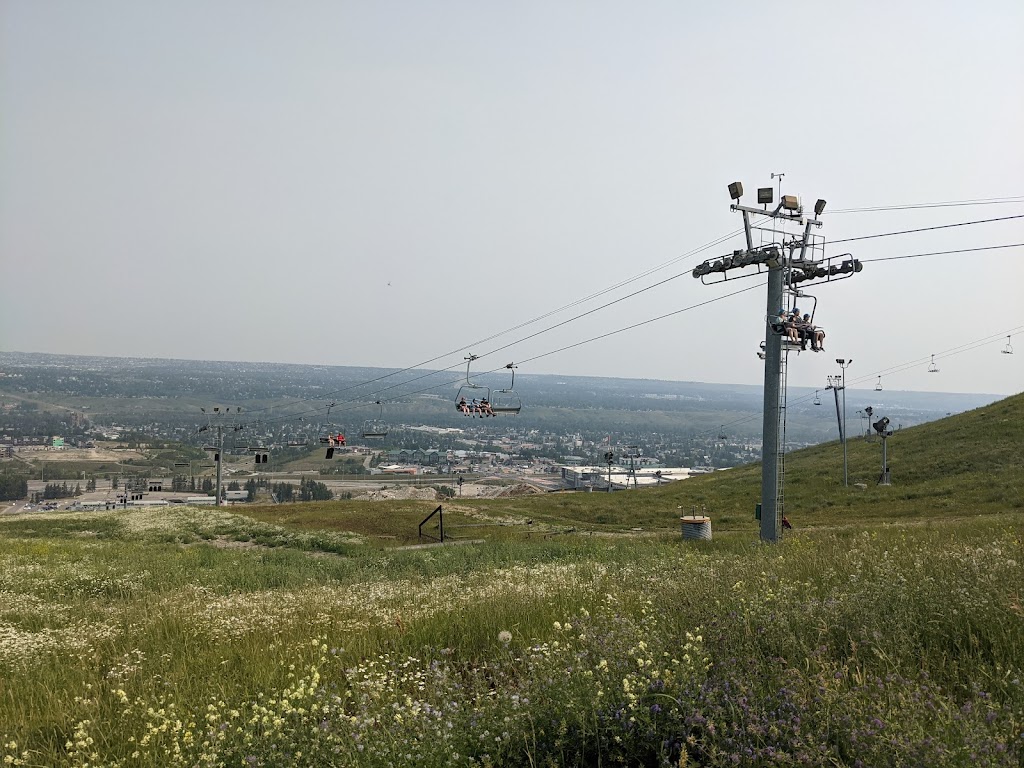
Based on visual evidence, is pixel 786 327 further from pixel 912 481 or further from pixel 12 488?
pixel 12 488

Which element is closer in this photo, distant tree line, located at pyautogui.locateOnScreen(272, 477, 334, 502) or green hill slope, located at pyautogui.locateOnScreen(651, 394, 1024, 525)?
green hill slope, located at pyautogui.locateOnScreen(651, 394, 1024, 525)

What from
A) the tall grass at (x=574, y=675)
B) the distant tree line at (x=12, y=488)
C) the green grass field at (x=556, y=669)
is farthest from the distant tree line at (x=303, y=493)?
the tall grass at (x=574, y=675)

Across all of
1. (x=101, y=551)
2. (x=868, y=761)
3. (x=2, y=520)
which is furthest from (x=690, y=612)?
(x=2, y=520)

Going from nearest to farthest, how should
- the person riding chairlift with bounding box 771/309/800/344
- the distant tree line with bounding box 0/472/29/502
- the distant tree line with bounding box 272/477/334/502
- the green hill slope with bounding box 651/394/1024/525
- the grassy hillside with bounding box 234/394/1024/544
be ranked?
1. the person riding chairlift with bounding box 771/309/800/344
2. the green hill slope with bounding box 651/394/1024/525
3. the grassy hillside with bounding box 234/394/1024/544
4. the distant tree line with bounding box 272/477/334/502
5. the distant tree line with bounding box 0/472/29/502

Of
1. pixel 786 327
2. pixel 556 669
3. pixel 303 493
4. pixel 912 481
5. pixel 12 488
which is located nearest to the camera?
pixel 556 669

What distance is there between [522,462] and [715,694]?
190585 millimetres

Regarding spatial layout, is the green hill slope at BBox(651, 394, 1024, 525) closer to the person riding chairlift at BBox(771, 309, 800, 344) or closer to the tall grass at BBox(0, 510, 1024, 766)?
the person riding chairlift at BBox(771, 309, 800, 344)

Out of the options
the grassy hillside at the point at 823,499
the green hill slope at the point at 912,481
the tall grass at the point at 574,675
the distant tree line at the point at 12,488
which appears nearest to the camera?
the tall grass at the point at 574,675

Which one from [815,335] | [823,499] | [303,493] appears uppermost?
[815,335]

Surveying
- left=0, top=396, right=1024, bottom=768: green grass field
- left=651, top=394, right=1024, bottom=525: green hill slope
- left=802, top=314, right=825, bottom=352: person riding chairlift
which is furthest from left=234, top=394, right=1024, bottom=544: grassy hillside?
left=0, top=396, right=1024, bottom=768: green grass field

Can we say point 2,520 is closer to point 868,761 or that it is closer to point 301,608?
point 301,608

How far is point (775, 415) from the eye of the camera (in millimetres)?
21453

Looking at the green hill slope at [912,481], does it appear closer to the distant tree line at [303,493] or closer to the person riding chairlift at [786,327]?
the person riding chairlift at [786,327]

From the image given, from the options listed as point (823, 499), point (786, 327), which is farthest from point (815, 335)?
point (823, 499)
